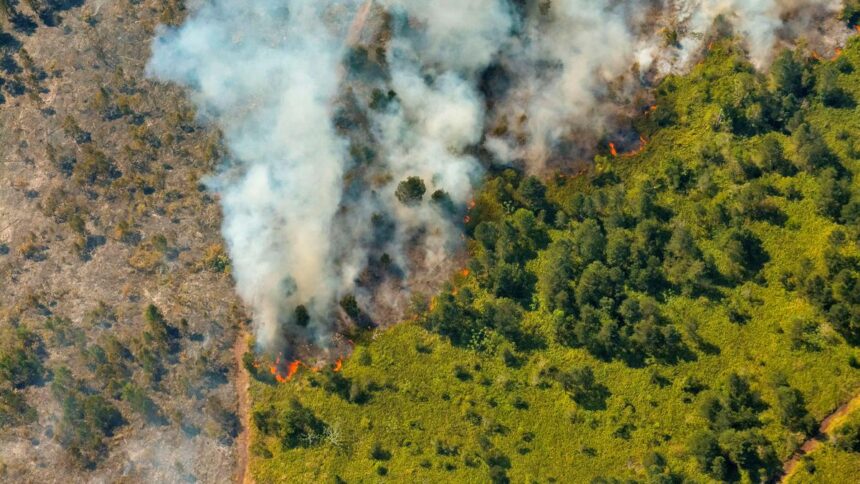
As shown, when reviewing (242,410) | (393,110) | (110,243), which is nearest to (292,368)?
(242,410)

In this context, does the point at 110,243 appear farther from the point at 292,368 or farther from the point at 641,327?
the point at 641,327

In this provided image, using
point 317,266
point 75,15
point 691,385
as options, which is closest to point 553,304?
point 691,385

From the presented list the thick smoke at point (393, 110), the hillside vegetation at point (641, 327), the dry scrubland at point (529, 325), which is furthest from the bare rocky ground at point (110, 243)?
the hillside vegetation at point (641, 327)

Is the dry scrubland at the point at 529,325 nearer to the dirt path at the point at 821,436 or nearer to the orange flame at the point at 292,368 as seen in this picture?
the dirt path at the point at 821,436

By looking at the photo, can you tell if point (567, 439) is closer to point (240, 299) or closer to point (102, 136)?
point (240, 299)

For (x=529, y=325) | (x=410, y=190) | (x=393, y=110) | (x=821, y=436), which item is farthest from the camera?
(x=393, y=110)

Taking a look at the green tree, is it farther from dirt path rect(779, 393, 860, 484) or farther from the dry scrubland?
dirt path rect(779, 393, 860, 484)
